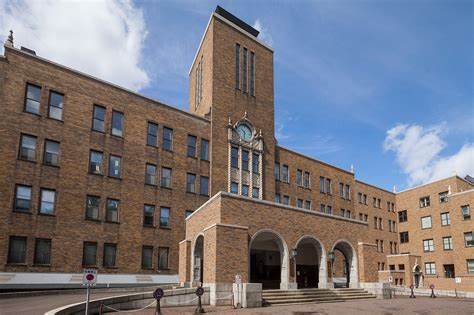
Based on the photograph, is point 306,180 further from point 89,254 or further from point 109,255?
point 89,254

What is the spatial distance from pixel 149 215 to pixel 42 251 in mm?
7945

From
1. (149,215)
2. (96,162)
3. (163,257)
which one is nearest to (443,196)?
(163,257)

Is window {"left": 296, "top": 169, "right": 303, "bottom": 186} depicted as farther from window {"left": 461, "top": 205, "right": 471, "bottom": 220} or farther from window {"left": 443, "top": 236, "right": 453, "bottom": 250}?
window {"left": 443, "top": 236, "right": 453, "bottom": 250}

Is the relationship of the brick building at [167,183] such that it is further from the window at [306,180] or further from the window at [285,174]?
the window at [306,180]

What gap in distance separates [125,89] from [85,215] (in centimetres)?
1024

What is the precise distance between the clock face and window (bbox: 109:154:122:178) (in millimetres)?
11363

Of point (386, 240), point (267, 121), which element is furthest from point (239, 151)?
point (386, 240)

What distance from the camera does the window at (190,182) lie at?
1350 inches

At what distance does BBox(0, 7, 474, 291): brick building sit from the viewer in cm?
2539

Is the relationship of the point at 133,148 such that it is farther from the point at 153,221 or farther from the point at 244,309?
the point at 244,309

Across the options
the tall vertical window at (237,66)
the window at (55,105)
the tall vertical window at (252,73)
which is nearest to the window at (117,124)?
the window at (55,105)

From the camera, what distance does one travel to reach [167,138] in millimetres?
34094

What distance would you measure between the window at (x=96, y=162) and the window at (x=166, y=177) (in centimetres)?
495

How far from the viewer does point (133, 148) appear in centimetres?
3195
